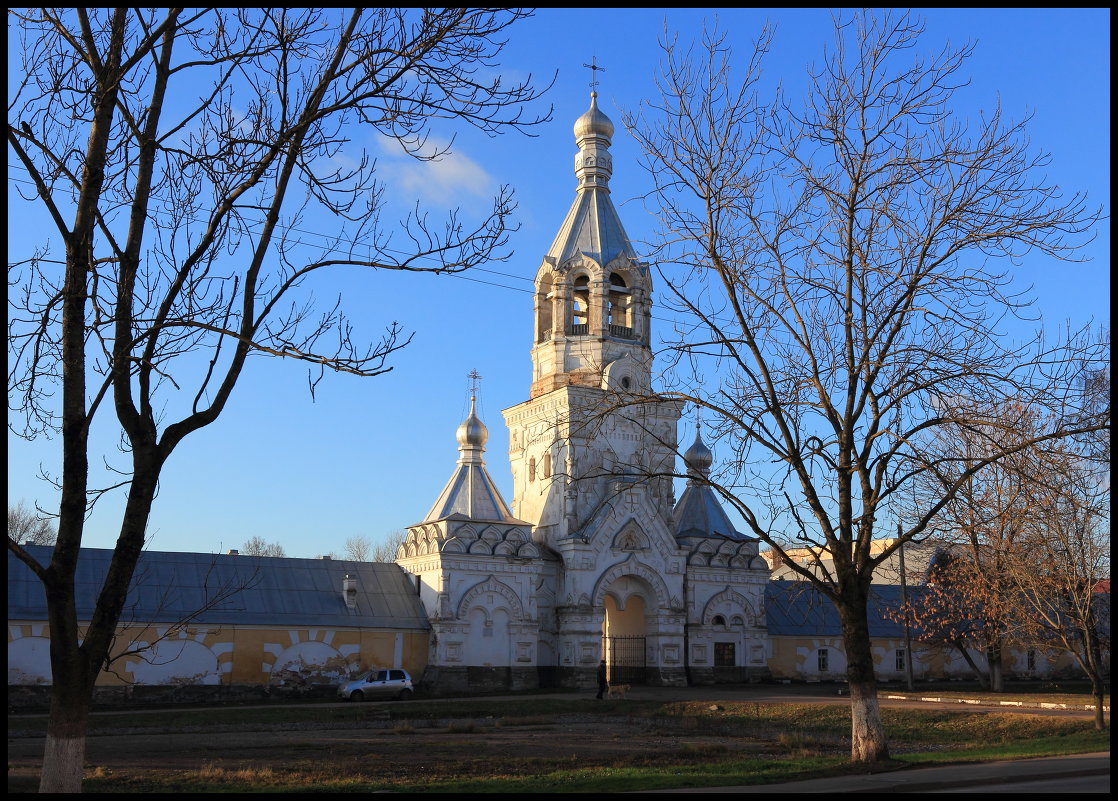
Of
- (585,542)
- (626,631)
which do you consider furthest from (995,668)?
(585,542)

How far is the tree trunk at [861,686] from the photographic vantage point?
45.8 ft

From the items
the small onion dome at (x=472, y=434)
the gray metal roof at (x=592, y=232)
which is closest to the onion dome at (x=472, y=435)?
the small onion dome at (x=472, y=434)

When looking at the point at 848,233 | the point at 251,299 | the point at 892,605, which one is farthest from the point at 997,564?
the point at 892,605

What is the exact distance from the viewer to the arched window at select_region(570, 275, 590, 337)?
40500mm

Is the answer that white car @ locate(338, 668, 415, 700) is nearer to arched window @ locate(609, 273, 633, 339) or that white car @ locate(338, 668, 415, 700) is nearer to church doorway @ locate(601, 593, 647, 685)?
church doorway @ locate(601, 593, 647, 685)

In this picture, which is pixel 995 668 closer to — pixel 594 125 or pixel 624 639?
pixel 624 639

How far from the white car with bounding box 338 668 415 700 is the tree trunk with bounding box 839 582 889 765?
20.8 m

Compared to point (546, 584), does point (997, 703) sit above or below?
below

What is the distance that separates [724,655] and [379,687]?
43.8 feet

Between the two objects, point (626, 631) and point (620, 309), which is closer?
point (626, 631)

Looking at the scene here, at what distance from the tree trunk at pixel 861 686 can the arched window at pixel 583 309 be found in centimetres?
2644

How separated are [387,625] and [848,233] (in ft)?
81.4

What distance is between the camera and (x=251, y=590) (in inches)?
1377

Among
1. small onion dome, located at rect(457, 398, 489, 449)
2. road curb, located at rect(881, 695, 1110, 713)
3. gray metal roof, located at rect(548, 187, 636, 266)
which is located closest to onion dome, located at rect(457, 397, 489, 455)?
small onion dome, located at rect(457, 398, 489, 449)
